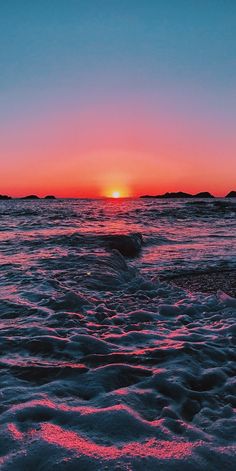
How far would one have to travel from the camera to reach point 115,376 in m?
3.16

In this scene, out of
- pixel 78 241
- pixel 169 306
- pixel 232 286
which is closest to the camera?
pixel 169 306

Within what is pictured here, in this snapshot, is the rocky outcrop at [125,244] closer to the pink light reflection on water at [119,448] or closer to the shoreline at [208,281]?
the shoreline at [208,281]

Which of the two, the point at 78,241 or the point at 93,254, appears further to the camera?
the point at 78,241

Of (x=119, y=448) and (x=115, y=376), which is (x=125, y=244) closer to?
(x=115, y=376)

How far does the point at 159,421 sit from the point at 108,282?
15.1 feet

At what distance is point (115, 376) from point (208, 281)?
4303 millimetres

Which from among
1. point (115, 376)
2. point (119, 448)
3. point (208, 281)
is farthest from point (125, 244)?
point (119, 448)

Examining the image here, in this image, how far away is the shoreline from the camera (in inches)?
253

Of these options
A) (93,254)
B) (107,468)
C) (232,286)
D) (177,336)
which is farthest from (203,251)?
(107,468)

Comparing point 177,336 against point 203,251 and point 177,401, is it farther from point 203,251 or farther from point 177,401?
point 203,251

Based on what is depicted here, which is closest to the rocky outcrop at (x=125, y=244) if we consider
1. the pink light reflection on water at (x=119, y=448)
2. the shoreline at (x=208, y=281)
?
the shoreline at (x=208, y=281)

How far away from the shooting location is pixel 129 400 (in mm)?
2762

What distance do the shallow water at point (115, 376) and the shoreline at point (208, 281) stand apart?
1.34ft

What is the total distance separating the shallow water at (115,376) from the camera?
2.17 metres
